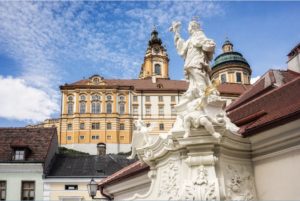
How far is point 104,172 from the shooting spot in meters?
32.3

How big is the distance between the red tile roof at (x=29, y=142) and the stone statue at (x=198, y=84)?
23.2m

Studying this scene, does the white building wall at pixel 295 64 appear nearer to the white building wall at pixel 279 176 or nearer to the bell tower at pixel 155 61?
the white building wall at pixel 279 176

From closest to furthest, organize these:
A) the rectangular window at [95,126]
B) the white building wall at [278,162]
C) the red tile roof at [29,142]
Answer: the white building wall at [278,162]
the red tile roof at [29,142]
the rectangular window at [95,126]

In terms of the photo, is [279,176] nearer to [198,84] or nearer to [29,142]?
[198,84]

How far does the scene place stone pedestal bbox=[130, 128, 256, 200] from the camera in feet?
25.1

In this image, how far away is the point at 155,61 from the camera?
Result: 10138 cm

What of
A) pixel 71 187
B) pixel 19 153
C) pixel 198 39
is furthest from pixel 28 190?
pixel 198 39

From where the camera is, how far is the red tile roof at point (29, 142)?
30.2m

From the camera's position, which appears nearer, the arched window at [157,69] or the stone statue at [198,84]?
the stone statue at [198,84]

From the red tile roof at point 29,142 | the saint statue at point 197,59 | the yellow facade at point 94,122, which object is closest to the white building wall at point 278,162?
the saint statue at point 197,59

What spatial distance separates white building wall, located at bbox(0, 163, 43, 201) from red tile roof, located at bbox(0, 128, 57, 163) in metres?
0.51

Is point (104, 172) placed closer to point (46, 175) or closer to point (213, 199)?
point (46, 175)

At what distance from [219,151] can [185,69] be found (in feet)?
5.81

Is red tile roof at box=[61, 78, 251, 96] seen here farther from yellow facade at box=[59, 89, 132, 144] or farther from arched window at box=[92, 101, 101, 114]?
arched window at box=[92, 101, 101, 114]
